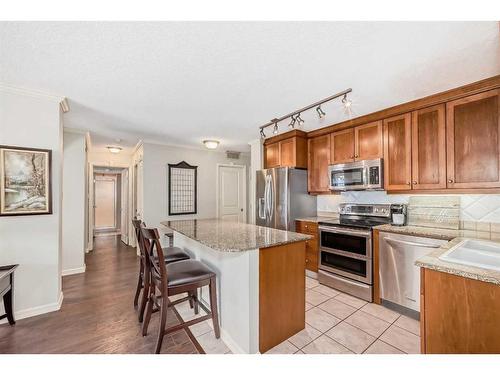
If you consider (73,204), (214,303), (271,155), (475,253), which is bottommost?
(214,303)

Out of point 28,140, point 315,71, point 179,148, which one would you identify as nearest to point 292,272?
point 315,71

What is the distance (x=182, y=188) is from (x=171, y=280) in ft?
11.2

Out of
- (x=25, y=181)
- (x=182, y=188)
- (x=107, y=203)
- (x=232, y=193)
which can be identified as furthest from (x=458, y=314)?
(x=107, y=203)

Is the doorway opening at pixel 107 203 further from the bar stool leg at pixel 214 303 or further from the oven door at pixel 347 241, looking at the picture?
the oven door at pixel 347 241

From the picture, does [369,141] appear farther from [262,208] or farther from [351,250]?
[262,208]

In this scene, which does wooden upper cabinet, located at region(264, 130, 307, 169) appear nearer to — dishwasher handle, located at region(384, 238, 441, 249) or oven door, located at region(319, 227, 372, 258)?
oven door, located at region(319, 227, 372, 258)

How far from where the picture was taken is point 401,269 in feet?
8.02

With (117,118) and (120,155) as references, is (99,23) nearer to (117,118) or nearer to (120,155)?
(117,118)

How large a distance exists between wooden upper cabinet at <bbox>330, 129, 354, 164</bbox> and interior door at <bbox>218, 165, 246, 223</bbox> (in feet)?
9.46

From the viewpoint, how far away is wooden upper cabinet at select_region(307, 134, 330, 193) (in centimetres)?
364

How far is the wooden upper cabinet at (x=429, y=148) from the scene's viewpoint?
2.42 meters

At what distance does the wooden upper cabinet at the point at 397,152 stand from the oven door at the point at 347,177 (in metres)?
0.28

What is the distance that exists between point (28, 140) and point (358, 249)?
3895 mm

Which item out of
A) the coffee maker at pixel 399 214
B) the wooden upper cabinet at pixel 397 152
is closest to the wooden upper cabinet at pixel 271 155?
the wooden upper cabinet at pixel 397 152
